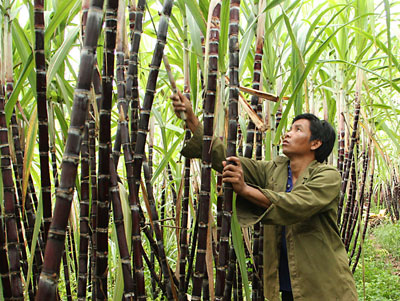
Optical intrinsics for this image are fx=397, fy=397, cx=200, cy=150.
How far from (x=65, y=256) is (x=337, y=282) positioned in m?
0.95

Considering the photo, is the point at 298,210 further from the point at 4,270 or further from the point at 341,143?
the point at 341,143

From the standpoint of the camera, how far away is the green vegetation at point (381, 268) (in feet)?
9.35

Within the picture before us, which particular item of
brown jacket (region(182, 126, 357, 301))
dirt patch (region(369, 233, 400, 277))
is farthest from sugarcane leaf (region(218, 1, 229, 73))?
dirt patch (region(369, 233, 400, 277))

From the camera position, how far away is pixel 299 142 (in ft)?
4.95

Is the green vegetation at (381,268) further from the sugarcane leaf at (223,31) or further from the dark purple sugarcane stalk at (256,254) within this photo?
the sugarcane leaf at (223,31)

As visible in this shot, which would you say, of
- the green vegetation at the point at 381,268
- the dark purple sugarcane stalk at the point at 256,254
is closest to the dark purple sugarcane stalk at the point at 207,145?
the dark purple sugarcane stalk at the point at 256,254

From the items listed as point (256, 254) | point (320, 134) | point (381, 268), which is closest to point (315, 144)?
point (320, 134)

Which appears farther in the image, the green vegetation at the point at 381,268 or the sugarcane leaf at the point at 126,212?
the green vegetation at the point at 381,268

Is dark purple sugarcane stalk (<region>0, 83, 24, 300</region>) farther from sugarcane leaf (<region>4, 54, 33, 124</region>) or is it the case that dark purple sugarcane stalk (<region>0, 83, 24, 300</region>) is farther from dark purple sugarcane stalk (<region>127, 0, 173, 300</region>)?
dark purple sugarcane stalk (<region>127, 0, 173, 300</region>)

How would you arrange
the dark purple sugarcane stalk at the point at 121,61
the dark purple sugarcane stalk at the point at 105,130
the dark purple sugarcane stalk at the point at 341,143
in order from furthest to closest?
the dark purple sugarcane stalk at the point at 341,143 → the dark purple sugarcane stalk at the point at 121,61 → the dark purple sugarcane stalk at the point at 105,130

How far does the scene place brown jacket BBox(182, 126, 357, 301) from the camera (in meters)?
1.23

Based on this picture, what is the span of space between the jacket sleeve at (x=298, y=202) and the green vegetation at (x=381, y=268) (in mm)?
883

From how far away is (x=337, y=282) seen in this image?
4.43 ft

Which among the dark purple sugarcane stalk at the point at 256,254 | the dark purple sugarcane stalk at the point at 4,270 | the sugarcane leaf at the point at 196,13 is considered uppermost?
the sugarcane leaf at the point at 196,13
